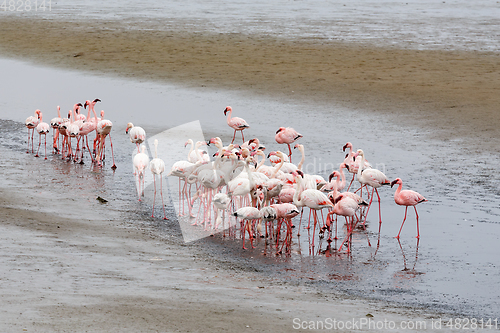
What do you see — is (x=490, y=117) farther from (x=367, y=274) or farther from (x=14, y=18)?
(x=14, y=18)

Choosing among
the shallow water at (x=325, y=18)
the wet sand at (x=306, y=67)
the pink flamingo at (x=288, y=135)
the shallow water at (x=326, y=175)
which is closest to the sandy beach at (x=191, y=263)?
the wet sand at (x=306, y=67)

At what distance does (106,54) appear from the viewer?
20.8 m

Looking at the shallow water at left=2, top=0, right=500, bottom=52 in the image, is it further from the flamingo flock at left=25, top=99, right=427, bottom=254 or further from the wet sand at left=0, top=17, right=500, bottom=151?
the flamingo flock at left=25, top=99, right=427, bottom=254

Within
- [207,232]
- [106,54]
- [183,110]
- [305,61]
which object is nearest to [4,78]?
[106,54]

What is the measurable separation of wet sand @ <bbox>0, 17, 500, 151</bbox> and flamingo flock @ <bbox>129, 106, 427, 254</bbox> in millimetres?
4359

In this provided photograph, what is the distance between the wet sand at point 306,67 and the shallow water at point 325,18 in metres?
1.50

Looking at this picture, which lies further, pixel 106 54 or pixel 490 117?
pixel 106 54

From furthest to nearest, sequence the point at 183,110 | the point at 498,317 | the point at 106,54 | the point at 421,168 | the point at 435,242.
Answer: the point at 106,54 < the point at 183,110 < the point at 421,168 < the point at 435,242 < the point at 498,317

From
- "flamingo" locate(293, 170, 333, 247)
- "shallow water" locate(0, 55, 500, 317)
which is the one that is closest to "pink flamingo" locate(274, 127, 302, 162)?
"shallow water" locate(0, 55, 500, 317)

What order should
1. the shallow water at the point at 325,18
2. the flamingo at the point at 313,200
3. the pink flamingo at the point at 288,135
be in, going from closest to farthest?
the flamingo at the point at 313,200, the pink flamingo at the point at 288,135, the shallow water at the point at 325,18

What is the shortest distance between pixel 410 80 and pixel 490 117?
11.5 feet

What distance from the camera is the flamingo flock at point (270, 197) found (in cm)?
791

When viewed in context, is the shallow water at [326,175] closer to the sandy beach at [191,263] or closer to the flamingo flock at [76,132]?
the flamingo flock at [76,132]

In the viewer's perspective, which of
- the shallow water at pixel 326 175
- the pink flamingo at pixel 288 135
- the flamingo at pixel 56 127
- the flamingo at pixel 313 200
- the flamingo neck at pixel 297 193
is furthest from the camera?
the flamingo at pixel 56 127
